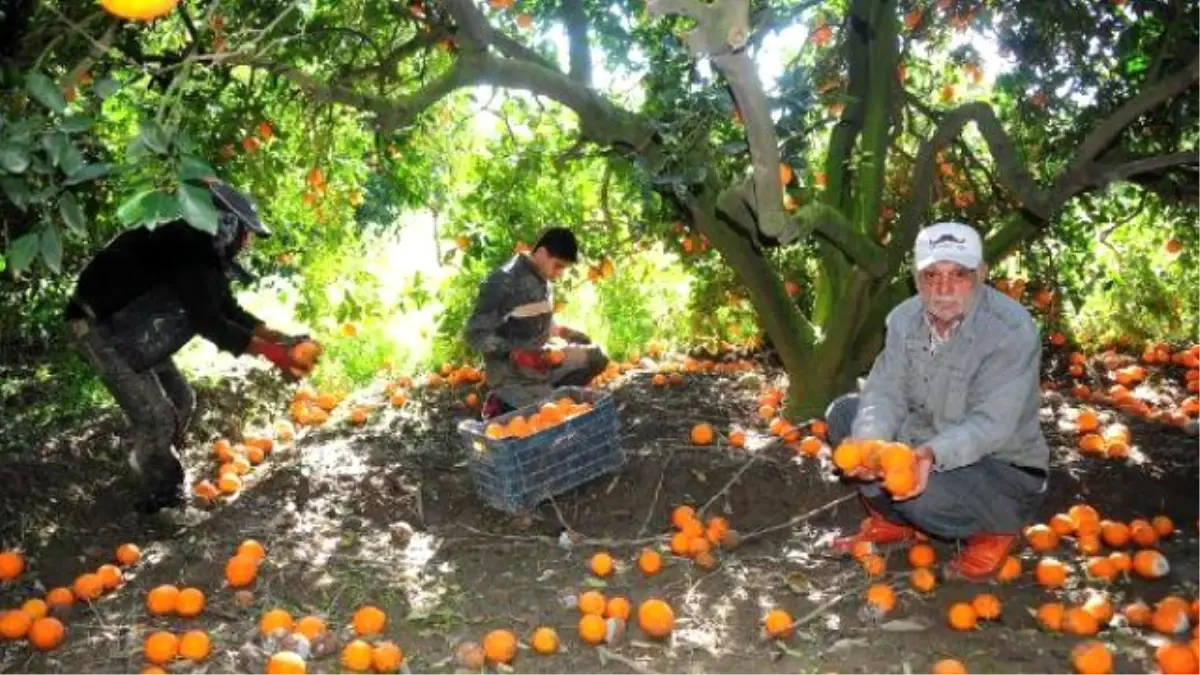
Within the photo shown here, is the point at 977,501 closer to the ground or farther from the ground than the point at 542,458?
closer to the ground

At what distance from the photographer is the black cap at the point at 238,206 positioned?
14.2 ft

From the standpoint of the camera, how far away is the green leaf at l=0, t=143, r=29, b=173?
1783mm

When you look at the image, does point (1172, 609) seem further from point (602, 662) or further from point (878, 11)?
point (878, 11)

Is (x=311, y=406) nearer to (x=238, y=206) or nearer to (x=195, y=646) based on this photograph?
(x=238, y=206)

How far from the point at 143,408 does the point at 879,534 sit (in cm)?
347

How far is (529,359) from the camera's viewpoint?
224 inches

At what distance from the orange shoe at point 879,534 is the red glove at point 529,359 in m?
2.21

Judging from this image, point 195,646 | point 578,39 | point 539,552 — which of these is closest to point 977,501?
point 539,552

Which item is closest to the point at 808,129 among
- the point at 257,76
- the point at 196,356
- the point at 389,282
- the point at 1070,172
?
the point at 1070,172

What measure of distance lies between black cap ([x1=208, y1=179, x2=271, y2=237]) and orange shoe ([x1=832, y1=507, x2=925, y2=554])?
293 centimetres

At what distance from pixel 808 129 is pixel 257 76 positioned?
14.1 feet

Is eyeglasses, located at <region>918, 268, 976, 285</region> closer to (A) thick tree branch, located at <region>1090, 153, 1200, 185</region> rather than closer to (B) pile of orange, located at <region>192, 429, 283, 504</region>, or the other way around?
(A) thick tree branch, located at <region>1090, 153, 1200, 185</region>

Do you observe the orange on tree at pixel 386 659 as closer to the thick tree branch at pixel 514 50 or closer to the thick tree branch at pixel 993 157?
the thick tree branch at pixel 514 50

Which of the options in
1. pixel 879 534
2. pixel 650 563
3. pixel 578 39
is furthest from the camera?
pixel 578 39
